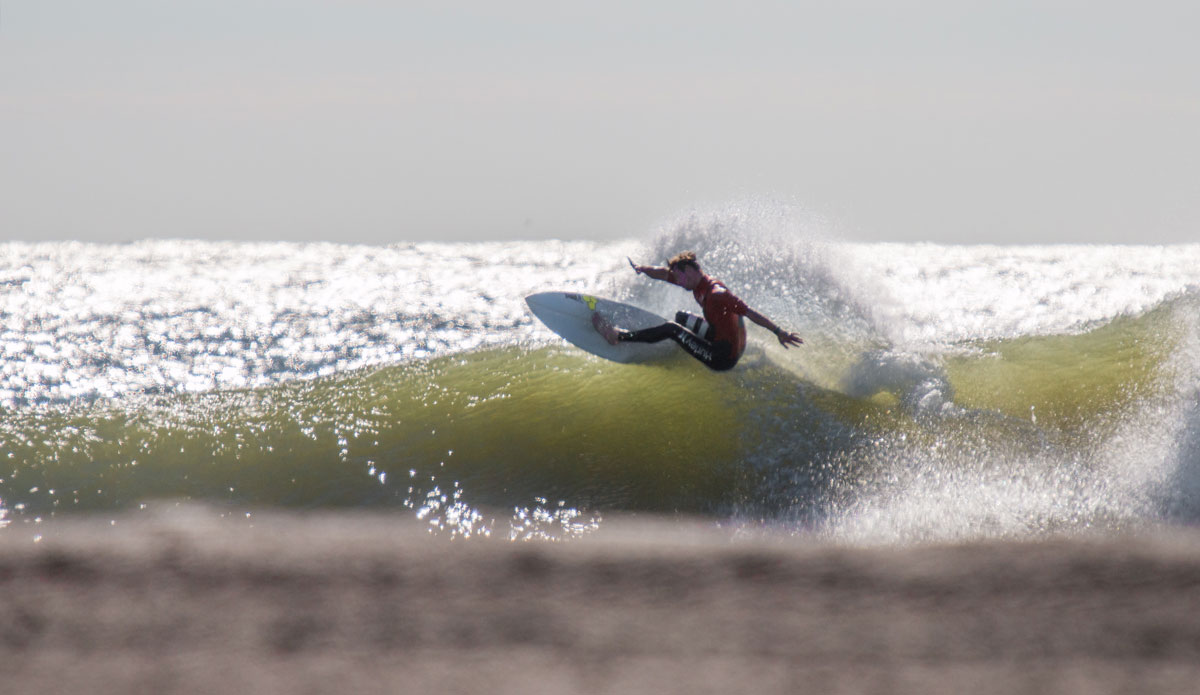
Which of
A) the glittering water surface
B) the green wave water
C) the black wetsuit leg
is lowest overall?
the green wave water

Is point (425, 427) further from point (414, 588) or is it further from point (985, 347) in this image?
point (985, 347)

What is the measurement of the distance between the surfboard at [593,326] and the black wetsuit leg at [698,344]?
0.44 m

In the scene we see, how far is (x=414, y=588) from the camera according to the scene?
22.7 feet

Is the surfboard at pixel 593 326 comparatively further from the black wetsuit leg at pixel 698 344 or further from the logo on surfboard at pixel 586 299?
the black wetsuit leg at pixel 698 344

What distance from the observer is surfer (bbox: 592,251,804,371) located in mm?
10719

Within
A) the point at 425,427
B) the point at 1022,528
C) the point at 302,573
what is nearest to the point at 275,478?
the point at 425,427

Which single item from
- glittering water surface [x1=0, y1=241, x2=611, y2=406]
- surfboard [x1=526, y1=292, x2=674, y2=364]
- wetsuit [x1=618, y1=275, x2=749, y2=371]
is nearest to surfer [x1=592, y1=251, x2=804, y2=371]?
wetsuit [x1=618, y1=275, x2=749, y2=371]

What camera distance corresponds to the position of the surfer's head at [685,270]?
10883 mm

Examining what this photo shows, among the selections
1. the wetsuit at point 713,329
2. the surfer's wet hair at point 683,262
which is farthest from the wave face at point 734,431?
the surfer's wet hair at point 683,262

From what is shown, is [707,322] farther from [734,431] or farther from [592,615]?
[592,615]

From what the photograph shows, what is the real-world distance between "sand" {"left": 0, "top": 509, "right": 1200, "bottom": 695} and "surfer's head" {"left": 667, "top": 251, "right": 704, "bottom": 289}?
387cm

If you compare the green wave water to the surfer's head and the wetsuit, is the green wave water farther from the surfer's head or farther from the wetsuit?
the surfer's head

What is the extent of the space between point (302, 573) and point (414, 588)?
960 mm

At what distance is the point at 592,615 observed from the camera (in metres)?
6.54
